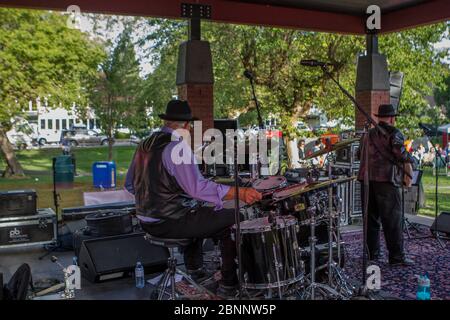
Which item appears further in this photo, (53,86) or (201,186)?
(53,86)

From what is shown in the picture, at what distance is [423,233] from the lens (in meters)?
7.23

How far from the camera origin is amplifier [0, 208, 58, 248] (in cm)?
622

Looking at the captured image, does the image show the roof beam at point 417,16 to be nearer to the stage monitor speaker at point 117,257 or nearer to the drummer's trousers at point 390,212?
the drummer's trousers at point 390,212

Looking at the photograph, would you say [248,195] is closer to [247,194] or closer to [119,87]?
[247,194]

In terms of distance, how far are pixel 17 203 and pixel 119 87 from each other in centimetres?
922

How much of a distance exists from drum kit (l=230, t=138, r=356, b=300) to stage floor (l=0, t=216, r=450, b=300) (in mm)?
814

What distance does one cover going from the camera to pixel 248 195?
3746mm

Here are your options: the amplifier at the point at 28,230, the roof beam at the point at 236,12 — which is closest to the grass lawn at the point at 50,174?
the amplifier at the point at 28,230

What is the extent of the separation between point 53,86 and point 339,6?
857 centimetres

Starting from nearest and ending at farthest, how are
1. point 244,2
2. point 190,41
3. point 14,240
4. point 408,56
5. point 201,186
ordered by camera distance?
point 201,186 < point 14,240 < point 190,41 < point 244,2 < point 408,56

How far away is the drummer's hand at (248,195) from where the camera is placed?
12.3 feet

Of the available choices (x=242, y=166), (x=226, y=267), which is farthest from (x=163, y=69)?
(x=226, y=267)

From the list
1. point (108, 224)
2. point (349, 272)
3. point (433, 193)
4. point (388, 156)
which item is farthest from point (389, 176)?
point (433, 193)

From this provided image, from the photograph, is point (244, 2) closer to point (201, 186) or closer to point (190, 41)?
point (190, 41)
